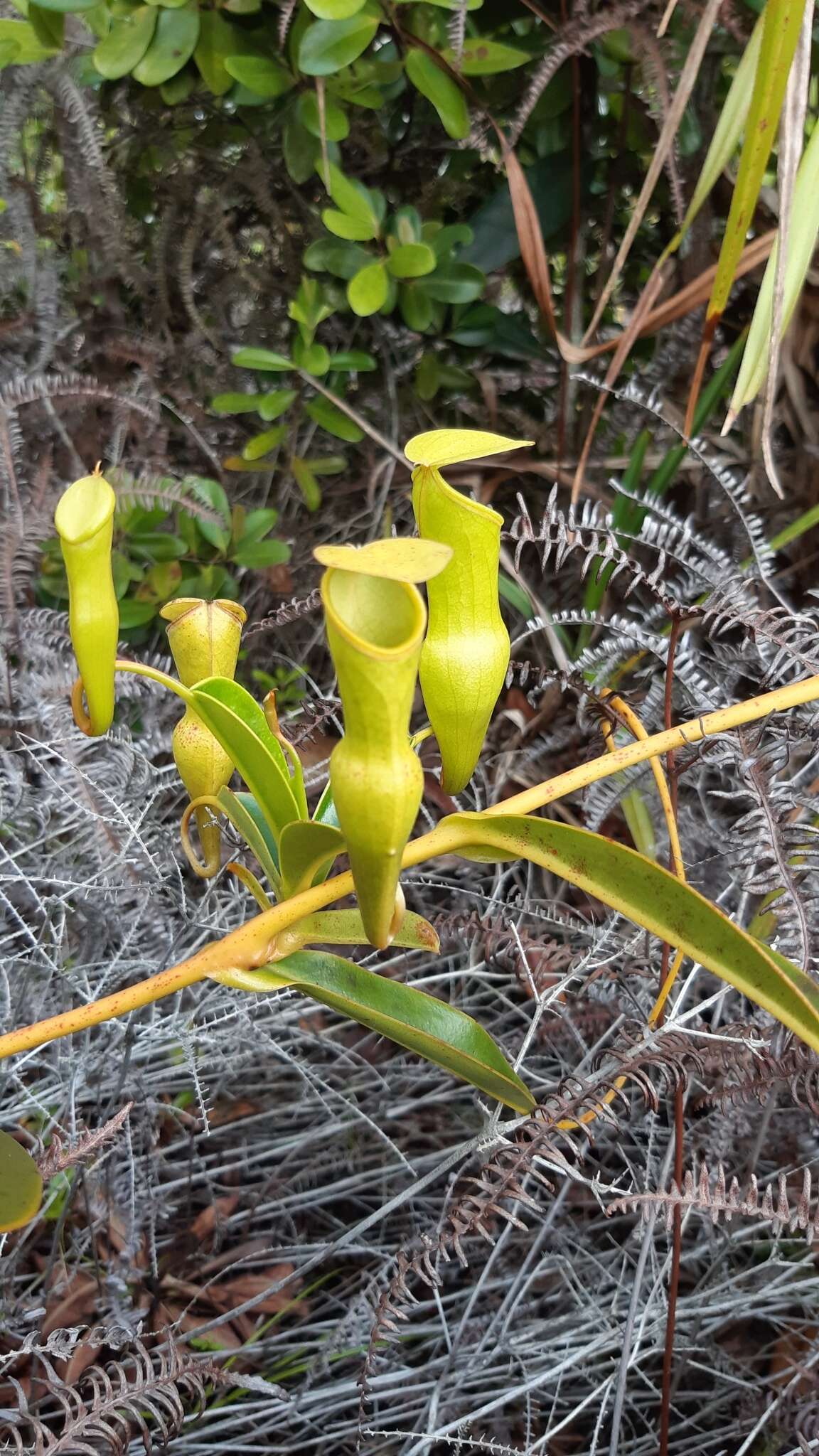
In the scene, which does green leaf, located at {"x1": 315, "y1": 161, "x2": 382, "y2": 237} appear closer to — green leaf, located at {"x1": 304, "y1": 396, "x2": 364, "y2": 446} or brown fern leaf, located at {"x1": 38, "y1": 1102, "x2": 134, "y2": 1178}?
green leaf, located at {"x1": 304, "y1": 396, "x2": 364, "y2": 446}

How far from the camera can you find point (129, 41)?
984mm

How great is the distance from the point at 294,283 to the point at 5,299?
16.1 inches

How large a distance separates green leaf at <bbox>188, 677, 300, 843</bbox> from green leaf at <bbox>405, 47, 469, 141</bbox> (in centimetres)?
82

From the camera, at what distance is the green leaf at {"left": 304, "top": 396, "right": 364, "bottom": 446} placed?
1150mm

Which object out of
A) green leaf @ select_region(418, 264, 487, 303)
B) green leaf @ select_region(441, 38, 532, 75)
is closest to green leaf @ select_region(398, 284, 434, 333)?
green leaf @ select_region(418, 264, 487, 303)

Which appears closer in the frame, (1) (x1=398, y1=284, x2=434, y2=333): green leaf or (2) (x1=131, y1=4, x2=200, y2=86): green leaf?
(2) (x1=131, y1=4, x2=200, y2=86): green leaf

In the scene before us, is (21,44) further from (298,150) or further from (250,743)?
(250,743)

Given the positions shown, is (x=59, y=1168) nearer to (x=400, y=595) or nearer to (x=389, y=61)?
(x=400, y=595)

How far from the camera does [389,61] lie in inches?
40.5

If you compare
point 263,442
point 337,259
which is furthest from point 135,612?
point 337,259

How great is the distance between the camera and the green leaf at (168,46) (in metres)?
0.98

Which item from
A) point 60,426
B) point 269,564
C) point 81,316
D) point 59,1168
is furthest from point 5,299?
point 59,1168

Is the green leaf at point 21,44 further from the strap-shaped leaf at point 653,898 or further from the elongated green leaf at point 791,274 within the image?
the strap-shaped leaf at point 653,898

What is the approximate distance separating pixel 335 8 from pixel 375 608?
826 mm
